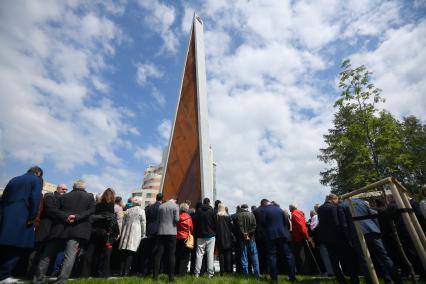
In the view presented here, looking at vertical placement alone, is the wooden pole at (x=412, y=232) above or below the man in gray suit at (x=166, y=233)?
below

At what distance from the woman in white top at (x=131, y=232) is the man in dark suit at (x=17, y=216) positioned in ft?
8.77

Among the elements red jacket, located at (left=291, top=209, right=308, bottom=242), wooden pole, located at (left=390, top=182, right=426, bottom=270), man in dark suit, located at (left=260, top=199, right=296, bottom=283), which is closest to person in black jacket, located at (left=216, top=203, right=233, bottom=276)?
man in dark suit, located at (left=260, top=199, right=296, bottom=283)

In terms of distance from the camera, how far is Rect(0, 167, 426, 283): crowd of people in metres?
4.68

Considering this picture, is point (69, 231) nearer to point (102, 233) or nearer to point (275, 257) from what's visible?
point (102, 233)

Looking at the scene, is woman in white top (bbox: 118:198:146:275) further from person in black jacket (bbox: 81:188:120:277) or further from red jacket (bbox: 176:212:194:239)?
red jacket (bbox: 176:212:194:239)

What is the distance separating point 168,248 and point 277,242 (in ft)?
8.47

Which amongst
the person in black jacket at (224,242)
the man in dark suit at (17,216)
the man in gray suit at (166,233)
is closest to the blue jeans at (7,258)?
the man in dark suit at (17,216)

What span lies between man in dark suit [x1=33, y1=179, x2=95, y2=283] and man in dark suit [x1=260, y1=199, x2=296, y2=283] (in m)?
3.92

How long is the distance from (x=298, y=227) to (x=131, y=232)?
15.6 ft

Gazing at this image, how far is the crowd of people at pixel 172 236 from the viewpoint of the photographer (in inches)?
184

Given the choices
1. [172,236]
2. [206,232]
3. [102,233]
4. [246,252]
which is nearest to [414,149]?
[246,252]

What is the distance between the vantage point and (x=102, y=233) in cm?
621

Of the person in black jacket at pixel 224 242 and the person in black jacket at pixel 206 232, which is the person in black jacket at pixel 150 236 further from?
the person in black jacket at pixel 224 242

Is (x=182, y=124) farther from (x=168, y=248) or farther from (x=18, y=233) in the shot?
(x=18, y=233)
